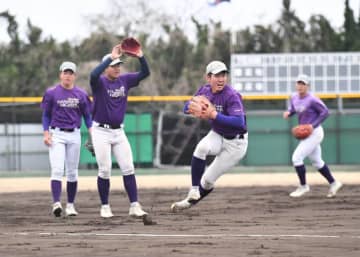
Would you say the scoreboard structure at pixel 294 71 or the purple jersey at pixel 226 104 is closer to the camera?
the purple jersey at pixel 226 104

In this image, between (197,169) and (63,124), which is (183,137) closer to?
(63,124)

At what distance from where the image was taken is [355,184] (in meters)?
18.0

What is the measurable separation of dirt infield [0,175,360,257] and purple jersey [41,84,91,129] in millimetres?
1196

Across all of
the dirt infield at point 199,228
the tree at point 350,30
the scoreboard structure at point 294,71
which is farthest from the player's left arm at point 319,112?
the tree at point 350,30

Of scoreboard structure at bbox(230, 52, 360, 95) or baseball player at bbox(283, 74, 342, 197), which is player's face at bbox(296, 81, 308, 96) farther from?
A: scoreboard structure at bbox(230, 52, 360, 95)

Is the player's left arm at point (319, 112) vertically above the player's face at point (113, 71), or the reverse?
the player's face at point (113, 71)

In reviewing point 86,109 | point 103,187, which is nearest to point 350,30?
point 86,109

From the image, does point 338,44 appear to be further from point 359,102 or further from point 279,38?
point 359,102

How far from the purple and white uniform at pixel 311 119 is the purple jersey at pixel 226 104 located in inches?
154

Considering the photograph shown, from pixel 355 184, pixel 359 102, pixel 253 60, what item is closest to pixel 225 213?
pixel 355 184

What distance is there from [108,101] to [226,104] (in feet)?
4.50

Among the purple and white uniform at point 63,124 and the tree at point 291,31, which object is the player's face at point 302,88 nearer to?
the purple and white uniform at point 63,124

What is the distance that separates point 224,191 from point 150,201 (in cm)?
239

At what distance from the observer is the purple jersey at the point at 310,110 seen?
1477cm
